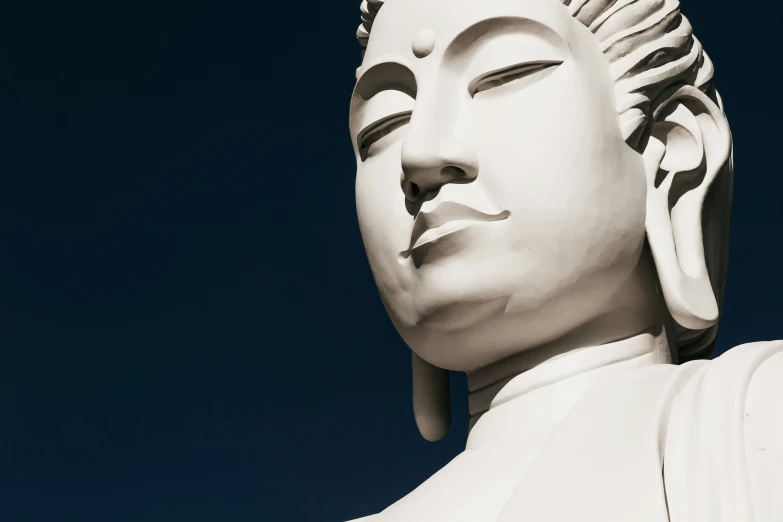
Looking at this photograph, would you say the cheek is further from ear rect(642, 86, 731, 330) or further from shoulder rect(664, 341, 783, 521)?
shoulder rect(664, 341, 783, 521)

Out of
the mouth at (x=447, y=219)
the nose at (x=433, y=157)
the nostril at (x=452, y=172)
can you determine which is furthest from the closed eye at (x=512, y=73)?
the mouth at (x=447, y=219)

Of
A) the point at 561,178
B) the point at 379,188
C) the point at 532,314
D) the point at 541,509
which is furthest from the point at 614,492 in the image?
the point at 379,188

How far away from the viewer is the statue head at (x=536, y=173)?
358 centimetres

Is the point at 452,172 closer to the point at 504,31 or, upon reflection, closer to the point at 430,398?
the point at 504,31

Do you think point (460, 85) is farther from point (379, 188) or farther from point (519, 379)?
point (519, 379)

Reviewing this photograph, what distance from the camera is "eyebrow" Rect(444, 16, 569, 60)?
3.75 m

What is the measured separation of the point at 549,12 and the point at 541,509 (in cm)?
158

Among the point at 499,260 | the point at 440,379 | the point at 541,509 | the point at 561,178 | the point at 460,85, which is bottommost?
the point at 541,509

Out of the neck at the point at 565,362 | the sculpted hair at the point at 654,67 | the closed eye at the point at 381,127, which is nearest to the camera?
the neck at the point at 565,362

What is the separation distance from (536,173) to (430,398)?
1077mm

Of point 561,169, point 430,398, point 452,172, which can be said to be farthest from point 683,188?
point 430,398

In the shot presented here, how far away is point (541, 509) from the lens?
3076 millimetres

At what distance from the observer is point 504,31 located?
12.4 ft

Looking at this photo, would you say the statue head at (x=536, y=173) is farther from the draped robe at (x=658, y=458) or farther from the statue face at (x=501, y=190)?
the draped robe at (x=658, y=458)
